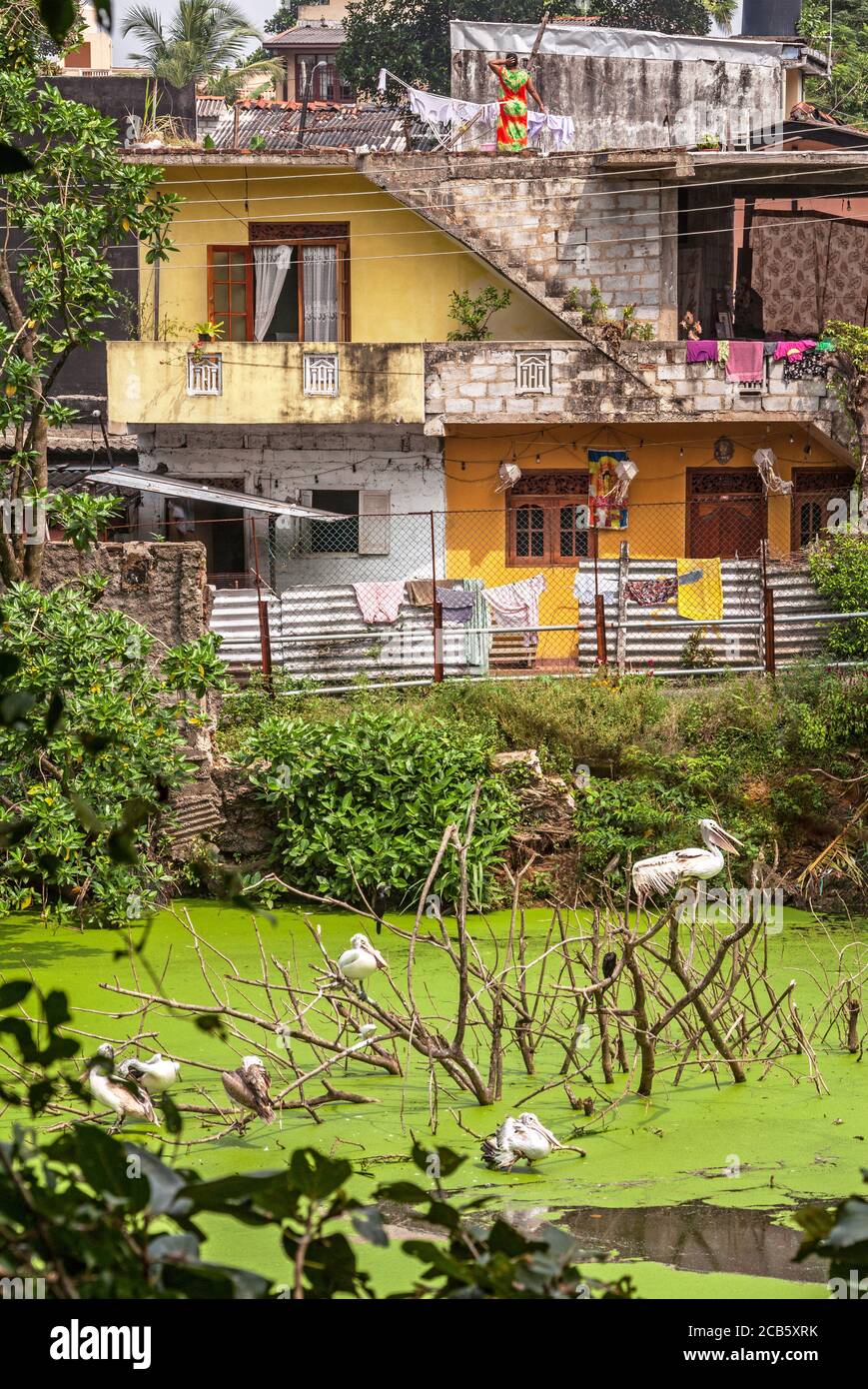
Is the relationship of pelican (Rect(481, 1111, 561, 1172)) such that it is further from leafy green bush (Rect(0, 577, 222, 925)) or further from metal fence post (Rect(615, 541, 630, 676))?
metal fence post (Rect(615, 541, 630, 676))

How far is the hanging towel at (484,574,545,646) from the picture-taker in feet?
61.9

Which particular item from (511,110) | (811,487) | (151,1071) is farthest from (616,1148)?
(511,110)

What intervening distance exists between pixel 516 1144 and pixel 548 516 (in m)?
14.0

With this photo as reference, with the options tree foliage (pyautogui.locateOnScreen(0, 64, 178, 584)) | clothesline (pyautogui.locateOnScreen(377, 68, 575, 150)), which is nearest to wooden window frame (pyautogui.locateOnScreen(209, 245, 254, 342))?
clothesline (pyautogui.locateOnScreen(377, 68, 575, 150))

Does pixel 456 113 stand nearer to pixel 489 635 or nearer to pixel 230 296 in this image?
pixel 230 296

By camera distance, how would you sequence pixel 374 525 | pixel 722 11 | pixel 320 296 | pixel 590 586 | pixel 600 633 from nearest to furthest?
pixel 600 633 → pixel 590 586 → pixel 374 525 → pixel 320 296 → pixel 722 11

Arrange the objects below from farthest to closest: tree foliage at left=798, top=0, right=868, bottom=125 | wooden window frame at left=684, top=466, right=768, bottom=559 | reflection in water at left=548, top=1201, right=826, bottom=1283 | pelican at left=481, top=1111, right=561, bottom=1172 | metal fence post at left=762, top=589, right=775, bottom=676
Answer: tree foliage at left=798, top=0, right=868, bottom=125 < wooden window frame at left=684, top=466, right=768, bottom=559 < metal fence post at left=762, top=589, right=775, bottom=676 < pelican at left=481, top=1111, right=561, bottom=1172 < reflection in water at left=548, top=1201, right=826, bottom=1283

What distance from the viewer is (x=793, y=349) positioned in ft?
64.2

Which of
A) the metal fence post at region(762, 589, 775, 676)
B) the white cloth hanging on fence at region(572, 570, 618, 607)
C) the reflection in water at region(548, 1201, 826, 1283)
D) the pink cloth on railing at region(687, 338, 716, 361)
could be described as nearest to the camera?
the reflection in water at region(548, 1201, 826, 1283)

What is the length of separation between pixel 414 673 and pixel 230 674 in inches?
72.0

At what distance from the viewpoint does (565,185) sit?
20328 millimetres

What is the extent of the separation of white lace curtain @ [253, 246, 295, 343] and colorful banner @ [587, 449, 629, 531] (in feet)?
14.3

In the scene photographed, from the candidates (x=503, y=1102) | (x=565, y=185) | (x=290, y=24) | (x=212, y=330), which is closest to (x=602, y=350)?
(x=565, y=185)

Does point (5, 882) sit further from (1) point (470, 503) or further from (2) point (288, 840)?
(1) point (470, 503)
